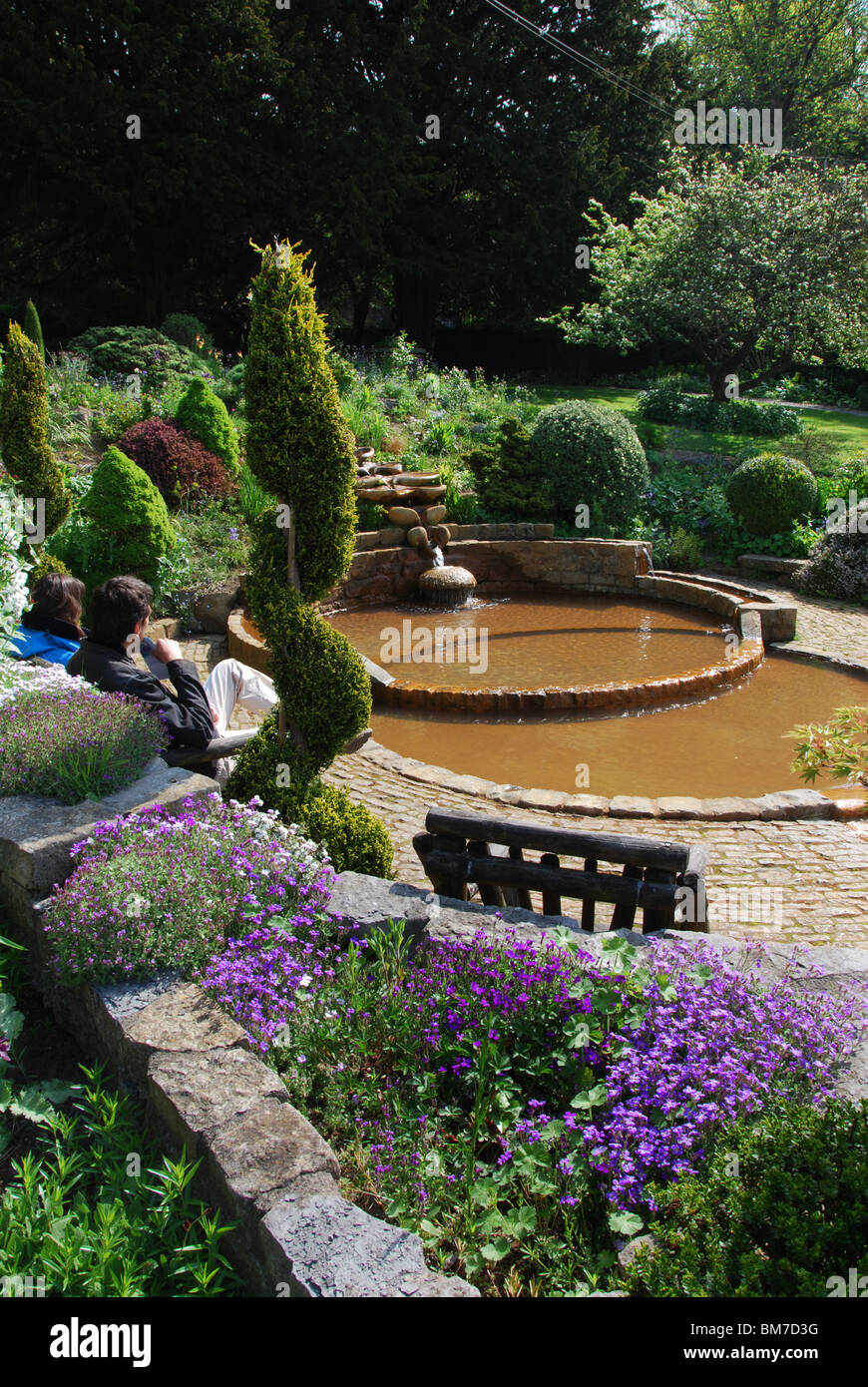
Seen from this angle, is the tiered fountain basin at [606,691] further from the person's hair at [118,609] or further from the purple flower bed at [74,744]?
the purple flower bed at [74,744]

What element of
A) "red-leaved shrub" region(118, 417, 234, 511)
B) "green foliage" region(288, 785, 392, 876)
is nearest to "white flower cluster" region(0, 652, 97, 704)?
"green foliage" region(288, 785, 392, 876)

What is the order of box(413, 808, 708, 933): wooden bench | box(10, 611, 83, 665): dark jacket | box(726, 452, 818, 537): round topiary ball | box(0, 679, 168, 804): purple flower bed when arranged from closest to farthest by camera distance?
box(413, 808, 708, 933): wooden bench
box(0, 679, 168, 804): purple flower bed
box(10, 611, 83, 665): dark jacket
box(726, 452, 818, 537): round topiary ball

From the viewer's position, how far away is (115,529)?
972cm

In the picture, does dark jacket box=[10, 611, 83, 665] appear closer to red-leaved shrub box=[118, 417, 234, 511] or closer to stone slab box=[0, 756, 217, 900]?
stone slab box=[0, 756, 217, 900]

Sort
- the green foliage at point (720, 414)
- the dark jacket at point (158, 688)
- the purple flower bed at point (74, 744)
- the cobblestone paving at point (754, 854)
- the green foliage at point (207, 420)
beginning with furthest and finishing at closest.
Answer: the green foliage at point (720, 414) → the green foliage at point (207, 420) → the dark jacket at point (158, 688) → the cobblestone paving at point (754, 854) → the purple flower bed at point (74, 744)

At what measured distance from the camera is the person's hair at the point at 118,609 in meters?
5.24

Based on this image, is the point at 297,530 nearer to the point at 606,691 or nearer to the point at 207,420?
the point at 606,691

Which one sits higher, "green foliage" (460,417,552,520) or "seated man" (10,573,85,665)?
"green foliage" (460,417,552,520)

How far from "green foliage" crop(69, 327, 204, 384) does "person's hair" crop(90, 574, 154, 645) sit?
1058cm

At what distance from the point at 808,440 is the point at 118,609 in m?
15.1

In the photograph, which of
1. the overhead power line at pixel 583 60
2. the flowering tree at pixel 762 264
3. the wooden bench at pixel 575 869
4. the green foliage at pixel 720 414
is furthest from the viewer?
the overhead power line at pixel 583 60

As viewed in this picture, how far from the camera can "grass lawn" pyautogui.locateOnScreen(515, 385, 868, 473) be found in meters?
17.3

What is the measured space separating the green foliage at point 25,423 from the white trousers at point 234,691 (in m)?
3.52

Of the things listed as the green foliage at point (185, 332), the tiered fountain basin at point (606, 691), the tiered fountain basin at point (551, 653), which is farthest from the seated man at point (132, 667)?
the green foliage at point (185, 332)
